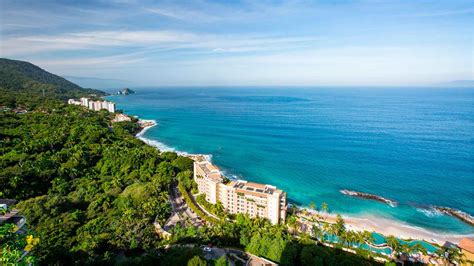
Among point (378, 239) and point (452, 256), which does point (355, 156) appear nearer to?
point (378, 239)

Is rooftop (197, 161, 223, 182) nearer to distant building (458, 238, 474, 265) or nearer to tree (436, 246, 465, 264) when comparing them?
tree (436, 246, 465, 264)

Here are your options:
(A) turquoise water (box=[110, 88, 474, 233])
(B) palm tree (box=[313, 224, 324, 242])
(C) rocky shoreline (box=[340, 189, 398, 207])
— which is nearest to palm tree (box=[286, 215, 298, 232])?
(B) palm tree (box=[313, 224, 324, 242])

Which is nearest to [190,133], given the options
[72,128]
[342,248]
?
[72,128]

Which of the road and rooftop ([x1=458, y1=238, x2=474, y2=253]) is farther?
the road

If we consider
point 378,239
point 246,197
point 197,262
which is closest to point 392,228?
point 378,239

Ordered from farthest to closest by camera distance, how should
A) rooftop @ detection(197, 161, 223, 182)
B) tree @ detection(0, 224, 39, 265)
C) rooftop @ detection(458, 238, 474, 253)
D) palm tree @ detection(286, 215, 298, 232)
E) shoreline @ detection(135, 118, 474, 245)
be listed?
1. rooftop @ detection(197, 161, 223, 182)
2. shoreline @ detection(135, 118, 474, 245)
3. palm tree @ detection(286, 215, 298, 232)
4. rooftop @ detection(458, 238, 474, 253)
5. tree @ detection(0, 224, 39, 265)

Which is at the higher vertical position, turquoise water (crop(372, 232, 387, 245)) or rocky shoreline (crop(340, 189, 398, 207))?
rocky shoreline (crop(340, 189, 398, 207))

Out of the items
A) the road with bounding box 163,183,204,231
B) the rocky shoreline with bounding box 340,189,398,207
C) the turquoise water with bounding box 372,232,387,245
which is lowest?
the turquoise water with bounding box 372,232,387,245

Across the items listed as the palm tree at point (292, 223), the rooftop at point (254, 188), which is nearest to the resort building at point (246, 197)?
the rooftop at point (254, 188)

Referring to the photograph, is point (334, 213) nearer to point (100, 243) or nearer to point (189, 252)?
point (189, 252)

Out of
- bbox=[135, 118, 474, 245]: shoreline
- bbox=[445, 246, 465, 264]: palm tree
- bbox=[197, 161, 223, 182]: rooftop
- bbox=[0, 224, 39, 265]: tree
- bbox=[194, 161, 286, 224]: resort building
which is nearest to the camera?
bbox=[0, 224, 39, 265]: tree
